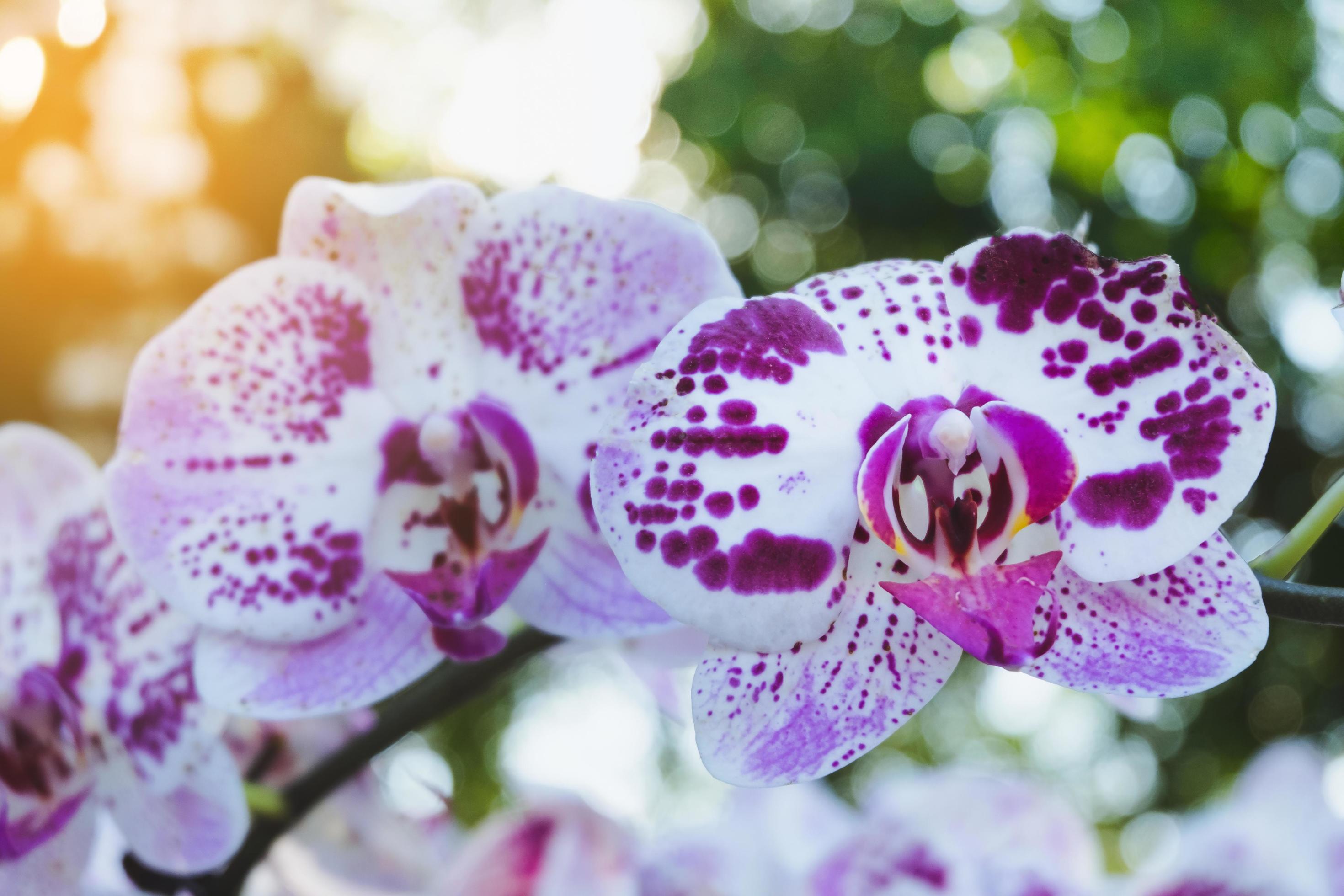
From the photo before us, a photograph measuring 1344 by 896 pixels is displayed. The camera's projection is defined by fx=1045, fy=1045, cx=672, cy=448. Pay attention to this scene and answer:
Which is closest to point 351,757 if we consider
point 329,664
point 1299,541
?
point 329,664

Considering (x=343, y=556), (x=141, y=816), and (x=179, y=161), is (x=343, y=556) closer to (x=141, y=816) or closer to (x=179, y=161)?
(x=141, y=816)

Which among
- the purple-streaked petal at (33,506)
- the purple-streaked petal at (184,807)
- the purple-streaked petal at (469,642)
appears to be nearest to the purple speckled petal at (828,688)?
the purple-streaked petal at (469,642)

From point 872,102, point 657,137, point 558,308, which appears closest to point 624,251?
point 558,308

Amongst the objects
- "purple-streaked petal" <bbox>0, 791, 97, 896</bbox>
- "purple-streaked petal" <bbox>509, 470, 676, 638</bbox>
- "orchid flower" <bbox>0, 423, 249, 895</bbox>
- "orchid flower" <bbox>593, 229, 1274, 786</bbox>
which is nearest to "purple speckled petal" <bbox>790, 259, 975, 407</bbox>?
"orchid flower" <bbox>593, 229, 1274, 786</bbox>

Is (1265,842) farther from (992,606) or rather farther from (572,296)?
(572,296)

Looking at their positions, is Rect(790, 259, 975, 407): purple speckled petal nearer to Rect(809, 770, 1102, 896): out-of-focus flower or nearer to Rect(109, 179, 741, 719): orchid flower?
Rect(109, 179, 741, 719): orchid flower

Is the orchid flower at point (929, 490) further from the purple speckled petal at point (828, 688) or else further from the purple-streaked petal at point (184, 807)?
the purple-streaked petal at point (184, 807)
